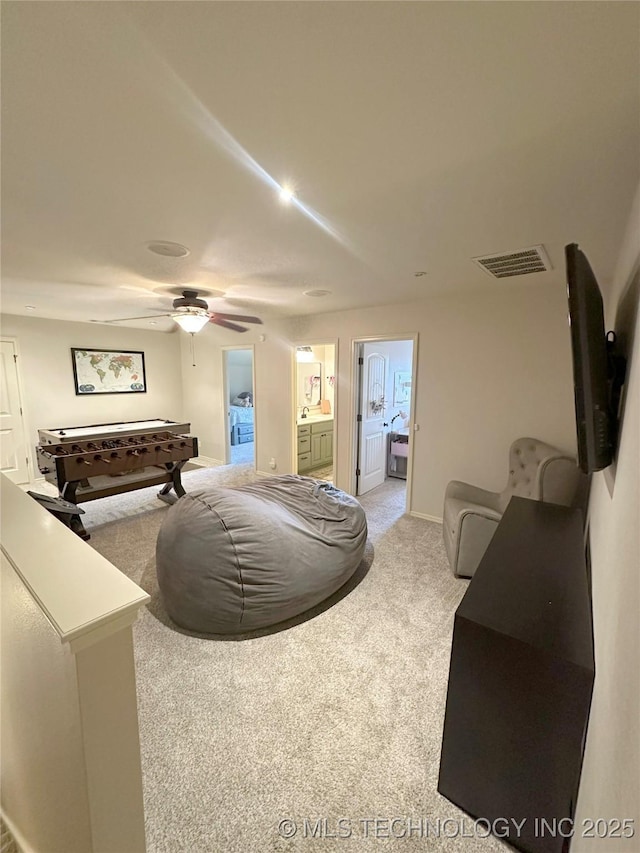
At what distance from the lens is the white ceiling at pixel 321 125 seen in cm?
80

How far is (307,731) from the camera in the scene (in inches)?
63.5

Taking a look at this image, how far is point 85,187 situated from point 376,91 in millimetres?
1326

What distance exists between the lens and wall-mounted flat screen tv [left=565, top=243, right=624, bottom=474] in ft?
3.33

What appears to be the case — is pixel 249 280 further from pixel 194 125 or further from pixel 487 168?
pixel 487 168

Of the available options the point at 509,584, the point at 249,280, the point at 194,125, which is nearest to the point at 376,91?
the point at 194,125

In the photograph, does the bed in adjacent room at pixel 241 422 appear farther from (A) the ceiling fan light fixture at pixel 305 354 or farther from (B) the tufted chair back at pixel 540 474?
(B) the tufted chair back at pixel 540 474

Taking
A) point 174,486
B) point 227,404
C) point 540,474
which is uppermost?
point 227,404

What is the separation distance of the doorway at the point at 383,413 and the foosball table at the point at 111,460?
7.32 feet

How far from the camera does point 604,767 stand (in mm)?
781

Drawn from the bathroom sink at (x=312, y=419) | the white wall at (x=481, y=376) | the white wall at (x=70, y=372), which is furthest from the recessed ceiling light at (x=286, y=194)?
the white wall at (x=70, y=372)

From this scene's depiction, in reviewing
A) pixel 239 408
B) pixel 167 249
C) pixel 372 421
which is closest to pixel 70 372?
pixel 239 408

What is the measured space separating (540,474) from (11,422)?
21.5 ft

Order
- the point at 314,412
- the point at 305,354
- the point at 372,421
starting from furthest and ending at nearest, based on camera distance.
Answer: the point at 314,412
the point at 305,354
the point at 372,421

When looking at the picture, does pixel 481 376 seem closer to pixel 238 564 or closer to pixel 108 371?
pixel 238 564
